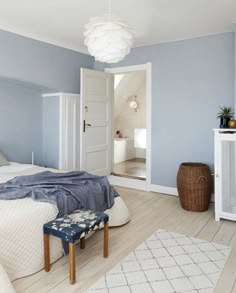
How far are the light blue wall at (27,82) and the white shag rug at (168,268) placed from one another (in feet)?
9.17

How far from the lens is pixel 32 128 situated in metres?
4.59

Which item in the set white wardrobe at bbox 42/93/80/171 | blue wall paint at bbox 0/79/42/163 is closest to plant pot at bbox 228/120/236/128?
white wardrobe at bbox 42/93/80/171

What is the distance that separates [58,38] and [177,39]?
6.08ft

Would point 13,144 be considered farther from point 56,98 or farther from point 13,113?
point 56,98

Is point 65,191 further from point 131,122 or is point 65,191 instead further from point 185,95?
point 131,122

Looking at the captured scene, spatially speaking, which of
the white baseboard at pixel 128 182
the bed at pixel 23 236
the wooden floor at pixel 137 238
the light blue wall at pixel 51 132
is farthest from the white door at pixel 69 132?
the bed at pixel 23 236

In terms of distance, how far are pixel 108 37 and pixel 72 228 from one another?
1.55 m

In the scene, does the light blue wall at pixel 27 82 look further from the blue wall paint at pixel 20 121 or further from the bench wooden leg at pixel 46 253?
the bench wooden leg at pixel 46 253

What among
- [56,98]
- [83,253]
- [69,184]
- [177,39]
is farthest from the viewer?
[56,98]

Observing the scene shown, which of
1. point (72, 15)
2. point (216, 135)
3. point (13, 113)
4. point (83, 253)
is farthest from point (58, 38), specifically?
point (83, 253)

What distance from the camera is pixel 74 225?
2020 millimetres

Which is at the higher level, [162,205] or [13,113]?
[13,113]

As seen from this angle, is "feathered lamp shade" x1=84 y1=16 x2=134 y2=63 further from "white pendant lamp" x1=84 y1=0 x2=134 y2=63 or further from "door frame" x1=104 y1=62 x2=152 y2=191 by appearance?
"door frame" x1=104 y1=62 x2=152 y2=191

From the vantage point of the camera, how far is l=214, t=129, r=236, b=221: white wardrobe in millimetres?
3105
